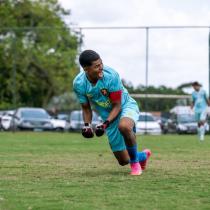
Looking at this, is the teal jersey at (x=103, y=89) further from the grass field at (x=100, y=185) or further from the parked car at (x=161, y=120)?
the parked car at (x=161, y=120)

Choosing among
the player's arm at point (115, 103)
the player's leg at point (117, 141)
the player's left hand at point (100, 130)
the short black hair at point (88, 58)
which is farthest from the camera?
the player's leg at point (117, 141)

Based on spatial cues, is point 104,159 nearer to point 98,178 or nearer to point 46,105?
point 98,178

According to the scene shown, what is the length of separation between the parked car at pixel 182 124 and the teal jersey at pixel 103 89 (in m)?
24.3

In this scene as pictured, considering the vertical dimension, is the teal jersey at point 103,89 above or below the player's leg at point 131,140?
above

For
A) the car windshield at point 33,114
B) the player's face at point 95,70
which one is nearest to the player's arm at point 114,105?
the player's face at point 95,70

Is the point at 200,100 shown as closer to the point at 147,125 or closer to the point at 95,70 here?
the point at 147,125

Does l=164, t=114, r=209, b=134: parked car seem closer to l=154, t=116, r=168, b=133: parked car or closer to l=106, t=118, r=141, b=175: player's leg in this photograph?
l=154, t=116, r=168, b=133: parked car

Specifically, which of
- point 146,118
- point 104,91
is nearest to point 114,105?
point 104,91

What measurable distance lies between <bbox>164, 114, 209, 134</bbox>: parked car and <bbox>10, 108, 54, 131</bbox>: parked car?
235 inches

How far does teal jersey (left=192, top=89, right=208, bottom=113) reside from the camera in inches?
951

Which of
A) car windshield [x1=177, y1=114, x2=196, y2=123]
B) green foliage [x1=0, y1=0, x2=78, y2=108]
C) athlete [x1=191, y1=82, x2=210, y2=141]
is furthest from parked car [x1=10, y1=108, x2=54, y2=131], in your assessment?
green foliage [x1=0, y1=0, x2=78, y2=108]

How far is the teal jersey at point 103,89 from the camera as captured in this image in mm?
9352

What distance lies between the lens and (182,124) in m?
34.8

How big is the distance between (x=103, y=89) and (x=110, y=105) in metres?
0.35
